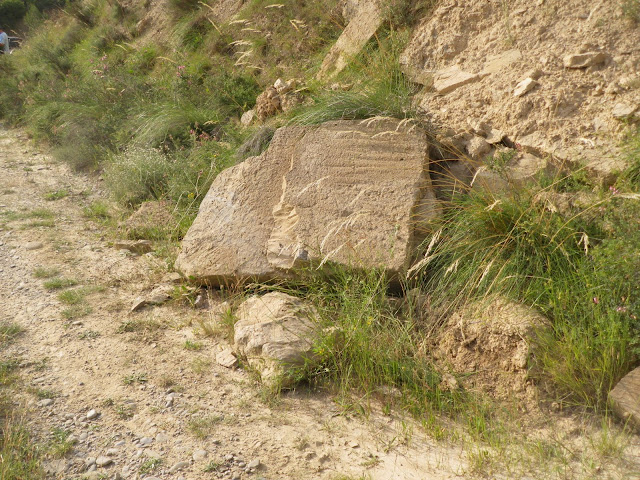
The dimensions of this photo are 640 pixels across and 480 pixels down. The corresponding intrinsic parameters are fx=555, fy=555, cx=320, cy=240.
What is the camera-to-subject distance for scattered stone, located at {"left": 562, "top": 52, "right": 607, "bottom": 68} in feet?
14.6

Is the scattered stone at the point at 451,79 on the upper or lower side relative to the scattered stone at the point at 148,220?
upper

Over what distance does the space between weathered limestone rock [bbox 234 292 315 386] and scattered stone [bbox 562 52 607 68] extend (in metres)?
2.94

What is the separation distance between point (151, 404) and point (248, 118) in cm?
430

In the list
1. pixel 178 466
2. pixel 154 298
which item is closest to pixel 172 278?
pixel 154 298

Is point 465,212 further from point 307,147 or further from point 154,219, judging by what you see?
point 154,219

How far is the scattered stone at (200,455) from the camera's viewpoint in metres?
3.04

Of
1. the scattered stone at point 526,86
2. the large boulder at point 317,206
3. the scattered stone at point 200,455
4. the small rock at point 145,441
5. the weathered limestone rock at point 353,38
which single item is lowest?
the scattered stone at point 200,455

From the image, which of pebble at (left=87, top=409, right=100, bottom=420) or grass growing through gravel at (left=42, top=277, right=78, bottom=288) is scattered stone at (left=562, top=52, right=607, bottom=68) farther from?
grass growing through gravel at (left=42, top=277, right=78, bottom=288)

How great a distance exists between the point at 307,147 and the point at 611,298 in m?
2.71

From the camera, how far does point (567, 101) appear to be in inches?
175

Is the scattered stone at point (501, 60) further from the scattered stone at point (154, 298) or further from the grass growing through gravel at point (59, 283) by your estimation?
the grass growing through gravel at point (59, 283)

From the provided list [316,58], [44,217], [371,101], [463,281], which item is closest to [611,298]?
[463,281]

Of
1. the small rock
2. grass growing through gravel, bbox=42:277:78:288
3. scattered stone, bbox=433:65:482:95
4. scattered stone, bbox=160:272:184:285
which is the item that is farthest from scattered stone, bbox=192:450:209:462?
scattered stone, bbox=433:65:482:95

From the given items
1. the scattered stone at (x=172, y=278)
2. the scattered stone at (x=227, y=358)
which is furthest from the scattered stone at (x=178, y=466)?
the scattered stone at (x=172, y=278)
